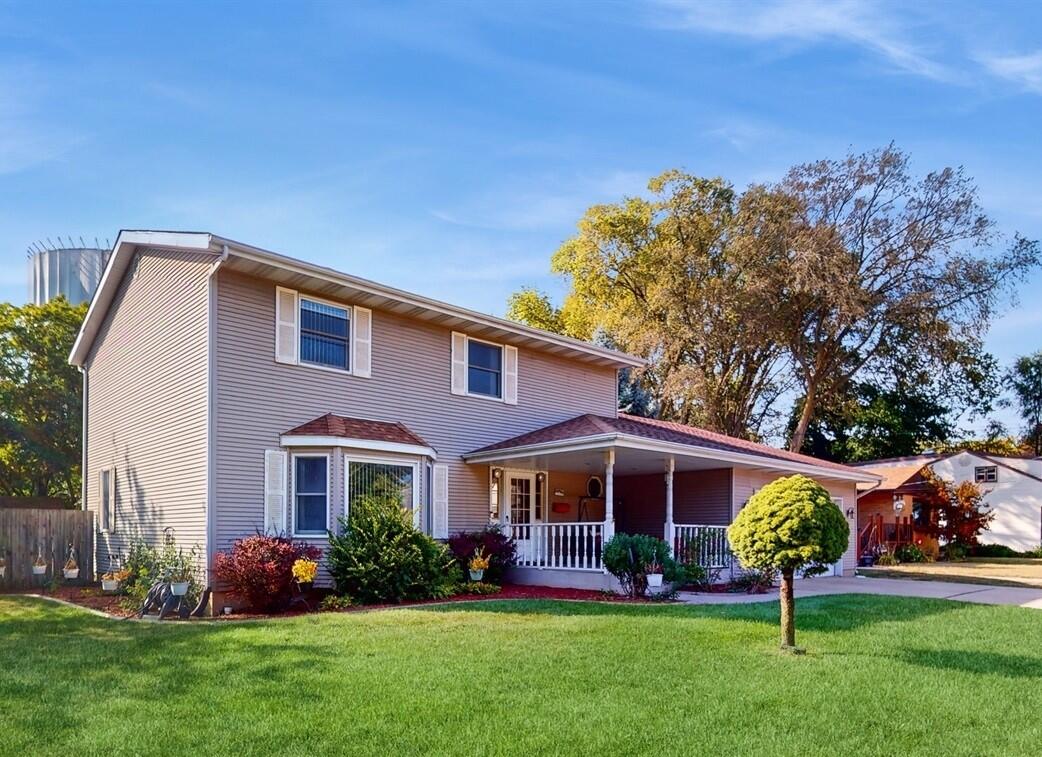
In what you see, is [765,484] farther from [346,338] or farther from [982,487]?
[982,487]

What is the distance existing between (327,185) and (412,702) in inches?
412

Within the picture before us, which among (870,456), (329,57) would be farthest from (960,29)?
(870,456)

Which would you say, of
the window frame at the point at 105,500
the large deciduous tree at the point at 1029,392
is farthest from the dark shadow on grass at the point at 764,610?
the large deciduous tree at the point at 1029,392

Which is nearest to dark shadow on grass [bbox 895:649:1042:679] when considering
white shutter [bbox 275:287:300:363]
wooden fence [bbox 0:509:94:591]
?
white shutter [bbox 275:287:300:363]

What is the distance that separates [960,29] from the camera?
472 inches

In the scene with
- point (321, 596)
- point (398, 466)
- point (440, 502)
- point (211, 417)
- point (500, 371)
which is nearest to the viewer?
point (211, 417)

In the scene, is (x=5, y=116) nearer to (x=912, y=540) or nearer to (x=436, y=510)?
(x=436, y=510)

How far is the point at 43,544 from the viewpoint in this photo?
16.0 metres

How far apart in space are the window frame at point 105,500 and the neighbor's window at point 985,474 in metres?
32.8

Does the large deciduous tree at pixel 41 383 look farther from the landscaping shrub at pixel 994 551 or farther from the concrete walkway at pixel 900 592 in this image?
the landscaping shrub at pixel 994 551

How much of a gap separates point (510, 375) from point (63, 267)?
77.6 ft

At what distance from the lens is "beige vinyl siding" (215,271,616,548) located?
12.7 meters

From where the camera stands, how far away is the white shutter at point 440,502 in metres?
15.0

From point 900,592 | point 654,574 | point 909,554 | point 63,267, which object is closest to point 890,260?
point 909,554
